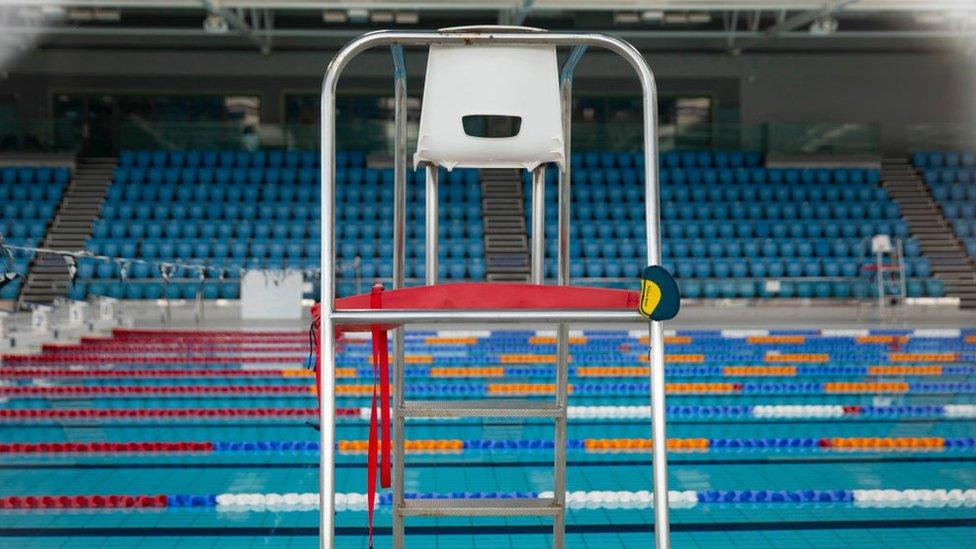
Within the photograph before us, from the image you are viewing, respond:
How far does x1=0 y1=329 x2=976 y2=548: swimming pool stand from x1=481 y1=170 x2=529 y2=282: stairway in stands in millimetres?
5470

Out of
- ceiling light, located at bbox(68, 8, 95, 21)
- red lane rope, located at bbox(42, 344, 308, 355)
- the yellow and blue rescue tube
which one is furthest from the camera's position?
ceiling light, located at bbox(68, 8, 95, 21)

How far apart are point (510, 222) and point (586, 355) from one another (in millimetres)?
7212

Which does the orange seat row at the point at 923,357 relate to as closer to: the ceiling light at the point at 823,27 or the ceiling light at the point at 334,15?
the ceiling light at the point at 823,27

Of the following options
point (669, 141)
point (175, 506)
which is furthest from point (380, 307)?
point (669, 141)

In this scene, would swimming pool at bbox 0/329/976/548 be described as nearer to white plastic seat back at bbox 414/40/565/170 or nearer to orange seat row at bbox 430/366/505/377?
orange seat row at bbox 430/366/505/377

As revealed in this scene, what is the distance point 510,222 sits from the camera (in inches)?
640

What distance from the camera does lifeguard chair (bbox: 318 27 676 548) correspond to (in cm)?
136

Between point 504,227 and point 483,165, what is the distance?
47.4 feet

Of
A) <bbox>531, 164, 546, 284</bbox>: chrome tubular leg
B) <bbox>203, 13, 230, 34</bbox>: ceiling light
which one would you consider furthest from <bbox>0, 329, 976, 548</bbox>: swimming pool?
<bbox>203, 13, 230, 34</bbox>: ceiling light

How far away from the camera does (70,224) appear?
15.5m

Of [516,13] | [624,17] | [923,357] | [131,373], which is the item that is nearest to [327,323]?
[131,373]

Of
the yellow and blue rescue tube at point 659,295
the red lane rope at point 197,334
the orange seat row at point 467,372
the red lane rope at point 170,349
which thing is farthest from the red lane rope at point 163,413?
the yellow and blue rescue tube at point 659,295

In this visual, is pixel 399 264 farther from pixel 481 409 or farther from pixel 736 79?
pixel 736 79

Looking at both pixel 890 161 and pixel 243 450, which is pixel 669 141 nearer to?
pixel 890 161
